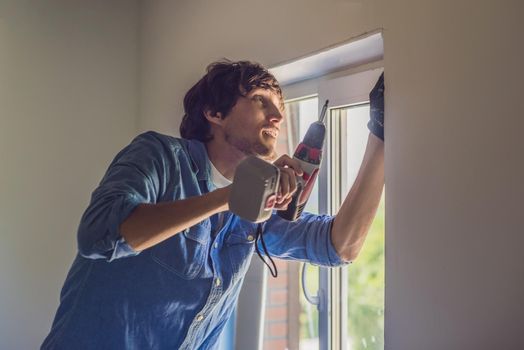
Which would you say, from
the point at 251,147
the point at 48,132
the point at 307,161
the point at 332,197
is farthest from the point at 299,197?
the point at 48,132

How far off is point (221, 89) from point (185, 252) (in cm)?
40

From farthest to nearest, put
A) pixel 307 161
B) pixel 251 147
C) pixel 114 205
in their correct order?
pixel 251 147 < pixel 307 161 < pixel 114 205

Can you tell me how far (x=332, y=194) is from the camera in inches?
50.3

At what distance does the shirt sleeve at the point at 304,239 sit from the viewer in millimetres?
1126

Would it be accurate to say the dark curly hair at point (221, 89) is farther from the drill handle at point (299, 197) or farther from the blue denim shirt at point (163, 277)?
the drill handle at point (299, 197)

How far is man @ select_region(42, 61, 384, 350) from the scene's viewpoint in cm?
83

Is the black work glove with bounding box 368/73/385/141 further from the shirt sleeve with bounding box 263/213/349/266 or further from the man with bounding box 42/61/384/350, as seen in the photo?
the shirt sleeve with bounding box 263/213/349/266

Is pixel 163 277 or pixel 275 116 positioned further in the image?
pixel 275 116

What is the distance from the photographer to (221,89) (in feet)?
3.86

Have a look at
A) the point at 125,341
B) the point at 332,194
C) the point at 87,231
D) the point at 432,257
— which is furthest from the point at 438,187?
the point at 125,341

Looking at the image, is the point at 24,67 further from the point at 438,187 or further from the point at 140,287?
the point at 438,187

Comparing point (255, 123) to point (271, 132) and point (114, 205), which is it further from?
point (114, 205)

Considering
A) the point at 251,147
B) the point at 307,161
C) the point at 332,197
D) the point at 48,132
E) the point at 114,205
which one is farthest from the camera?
the point at 48,132

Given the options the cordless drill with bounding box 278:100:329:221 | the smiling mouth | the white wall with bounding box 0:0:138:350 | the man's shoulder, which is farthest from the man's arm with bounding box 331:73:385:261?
the white wall with bounding box 0:0:138:350
